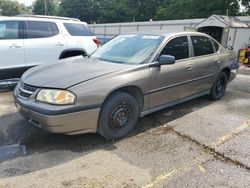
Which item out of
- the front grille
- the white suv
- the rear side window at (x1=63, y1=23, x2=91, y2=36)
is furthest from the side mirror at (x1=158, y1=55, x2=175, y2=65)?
the rear side window at (x1=63, y1=23, x2=91, y2=36)

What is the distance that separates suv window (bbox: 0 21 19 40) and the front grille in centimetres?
289

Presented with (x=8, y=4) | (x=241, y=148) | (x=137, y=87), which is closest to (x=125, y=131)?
(x=137, y=87)

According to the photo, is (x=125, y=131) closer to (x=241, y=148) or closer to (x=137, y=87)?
(x=137, y=87)

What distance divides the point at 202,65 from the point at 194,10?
1357 inches

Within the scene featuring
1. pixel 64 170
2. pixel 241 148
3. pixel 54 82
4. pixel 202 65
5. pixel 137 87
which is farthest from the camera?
pixel 202 65

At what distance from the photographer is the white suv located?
20.1 ft

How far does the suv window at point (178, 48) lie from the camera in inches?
176

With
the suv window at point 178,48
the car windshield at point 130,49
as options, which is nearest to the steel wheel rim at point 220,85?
the suv window at point 178,48

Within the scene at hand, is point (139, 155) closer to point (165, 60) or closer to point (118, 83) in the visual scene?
point (118, 83)

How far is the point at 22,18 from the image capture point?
21.1 ft

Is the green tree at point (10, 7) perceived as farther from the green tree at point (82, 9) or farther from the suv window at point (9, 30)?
the suv window at point (9, 30)

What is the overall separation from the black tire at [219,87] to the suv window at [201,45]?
69 cm

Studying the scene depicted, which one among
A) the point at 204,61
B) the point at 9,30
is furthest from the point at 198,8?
the point at 9,30

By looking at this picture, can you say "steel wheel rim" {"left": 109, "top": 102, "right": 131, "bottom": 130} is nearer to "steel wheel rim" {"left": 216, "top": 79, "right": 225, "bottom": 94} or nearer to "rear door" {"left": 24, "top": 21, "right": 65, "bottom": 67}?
"steel wheel rim" {"left": 216, "top": 79, "right": 225, "bottom": 94}
